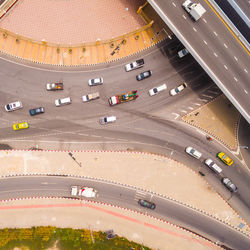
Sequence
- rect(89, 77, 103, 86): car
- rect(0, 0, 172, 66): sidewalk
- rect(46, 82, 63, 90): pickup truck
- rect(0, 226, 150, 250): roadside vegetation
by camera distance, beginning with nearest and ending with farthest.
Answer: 1. rect(0, 226, 150, 250): roadside vegetation
2. rect(46, 82, 63, 90): pickup truck
3. rect(89, 77, 103, 86): car
4. rect(0, 0, 172, 66): sidewalk

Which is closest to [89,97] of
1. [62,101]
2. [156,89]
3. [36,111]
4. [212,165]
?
[62,101]

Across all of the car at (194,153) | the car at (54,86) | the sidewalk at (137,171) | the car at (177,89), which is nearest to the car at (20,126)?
the sidewalk at (137,171)

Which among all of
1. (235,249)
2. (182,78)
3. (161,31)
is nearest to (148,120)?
(182,78)

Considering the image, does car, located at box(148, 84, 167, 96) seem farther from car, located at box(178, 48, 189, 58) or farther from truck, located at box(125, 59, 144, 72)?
car, located at box(178, 48, 189, 58)

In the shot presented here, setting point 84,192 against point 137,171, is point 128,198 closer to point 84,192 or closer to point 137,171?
point 137,171

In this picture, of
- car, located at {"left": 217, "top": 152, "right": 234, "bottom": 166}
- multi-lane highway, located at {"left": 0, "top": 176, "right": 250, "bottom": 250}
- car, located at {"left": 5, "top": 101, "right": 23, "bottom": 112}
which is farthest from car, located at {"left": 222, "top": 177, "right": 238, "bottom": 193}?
car, located at {"left": 5, "top": 101, "right": 23, "bottom": 112}
